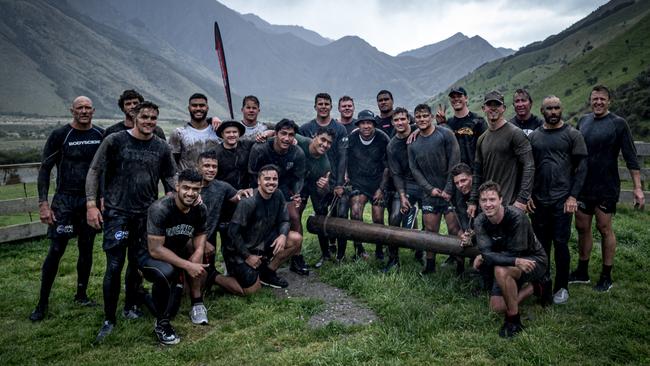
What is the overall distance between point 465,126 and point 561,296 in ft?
9.71

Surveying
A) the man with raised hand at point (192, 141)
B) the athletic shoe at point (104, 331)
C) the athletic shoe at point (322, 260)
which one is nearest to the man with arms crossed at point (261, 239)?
the athletic shoe at point (322, 260)

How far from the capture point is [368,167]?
26.1 ft

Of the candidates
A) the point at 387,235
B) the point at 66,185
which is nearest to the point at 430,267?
the point at 387,235

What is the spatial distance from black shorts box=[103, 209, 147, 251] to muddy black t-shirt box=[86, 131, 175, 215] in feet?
0.27

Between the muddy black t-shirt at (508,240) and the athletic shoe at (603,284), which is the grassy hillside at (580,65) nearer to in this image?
the athletic shoe at (603,284)

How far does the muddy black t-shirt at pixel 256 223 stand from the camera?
645cm

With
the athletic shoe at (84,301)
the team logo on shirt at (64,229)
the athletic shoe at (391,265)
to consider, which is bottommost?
the athletic shoe at (84,301)

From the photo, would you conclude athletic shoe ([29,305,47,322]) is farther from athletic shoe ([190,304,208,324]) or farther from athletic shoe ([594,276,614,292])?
athletic shoe ([594,276,614,292])

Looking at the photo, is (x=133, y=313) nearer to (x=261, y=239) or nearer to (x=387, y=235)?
(x=261, y=239)

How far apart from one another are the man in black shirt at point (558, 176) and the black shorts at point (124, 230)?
5.34 meters

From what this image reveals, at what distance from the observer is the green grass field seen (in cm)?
453

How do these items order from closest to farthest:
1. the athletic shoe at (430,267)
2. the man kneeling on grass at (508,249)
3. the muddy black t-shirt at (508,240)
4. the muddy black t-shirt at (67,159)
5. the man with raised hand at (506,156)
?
the man kneeling on grass at (508,249), the muddy black t-shirt at (508,240), the man with raised hand at (506,156), the muddy black t-shirt at (67,159), the athletic shoe at (430,267)

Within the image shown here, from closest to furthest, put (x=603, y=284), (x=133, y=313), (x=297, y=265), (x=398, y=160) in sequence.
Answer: (x=133, y=313)
(x=603, y=284)
(x=398, y=160)
(x=297, y=265)

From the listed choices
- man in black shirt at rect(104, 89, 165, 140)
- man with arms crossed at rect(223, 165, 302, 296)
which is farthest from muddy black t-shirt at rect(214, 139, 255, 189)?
man in black shirt at rect(104, 89, 165, 140)
